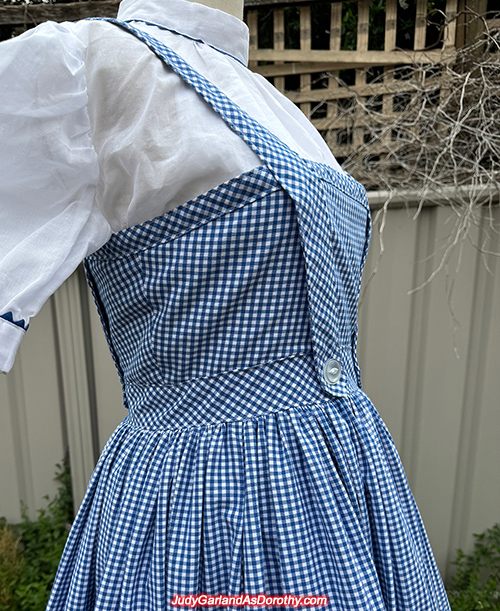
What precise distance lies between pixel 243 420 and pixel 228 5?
569mm

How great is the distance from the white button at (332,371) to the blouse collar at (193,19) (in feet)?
1.46

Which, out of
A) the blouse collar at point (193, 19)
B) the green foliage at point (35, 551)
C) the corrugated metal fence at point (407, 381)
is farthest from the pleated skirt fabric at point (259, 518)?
the green foliage at point (35, 551)

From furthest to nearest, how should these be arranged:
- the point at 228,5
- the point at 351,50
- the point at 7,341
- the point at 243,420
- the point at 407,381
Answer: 1. the point at 351,50
2. the point at 407,381
3. the point at 228,5
4. the point at 243,420
5. the point at 7,341

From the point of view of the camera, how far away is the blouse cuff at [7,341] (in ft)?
1.47

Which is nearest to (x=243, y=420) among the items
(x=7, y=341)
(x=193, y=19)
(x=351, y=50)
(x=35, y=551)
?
(x=7, y=341)

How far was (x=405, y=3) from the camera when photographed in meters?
1.66

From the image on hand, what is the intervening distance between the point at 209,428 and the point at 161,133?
0.34 meters

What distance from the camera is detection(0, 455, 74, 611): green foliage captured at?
1.48 metres

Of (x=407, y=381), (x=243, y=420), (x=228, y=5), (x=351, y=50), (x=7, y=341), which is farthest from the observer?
(x=351, y=50)

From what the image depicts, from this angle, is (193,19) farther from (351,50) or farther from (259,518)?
(351,50)

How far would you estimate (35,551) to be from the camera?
1.67m

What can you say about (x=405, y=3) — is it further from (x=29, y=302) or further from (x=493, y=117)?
(x=29, y=302)

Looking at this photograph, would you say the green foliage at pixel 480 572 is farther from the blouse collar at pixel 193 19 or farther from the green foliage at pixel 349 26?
the green foliage at pixel 349 26

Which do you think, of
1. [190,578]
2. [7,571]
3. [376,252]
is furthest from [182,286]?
[7,571]
